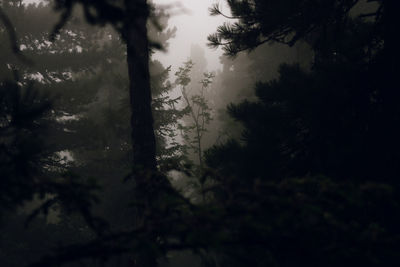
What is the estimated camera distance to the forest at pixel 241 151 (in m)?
2.32

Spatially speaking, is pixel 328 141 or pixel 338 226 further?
pixel 328 141

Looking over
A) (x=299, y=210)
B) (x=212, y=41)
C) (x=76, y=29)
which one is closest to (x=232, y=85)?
(x=76, y=29)

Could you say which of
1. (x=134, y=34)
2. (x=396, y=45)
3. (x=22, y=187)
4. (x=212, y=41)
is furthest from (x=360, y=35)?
(x=22, y=187)

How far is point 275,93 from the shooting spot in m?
7.21

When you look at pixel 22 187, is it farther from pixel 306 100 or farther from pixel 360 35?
pixel 360 35

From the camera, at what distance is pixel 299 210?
2.36m

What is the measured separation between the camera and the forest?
2318 mm

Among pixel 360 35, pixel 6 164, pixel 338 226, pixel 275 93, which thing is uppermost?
pixel 360 35

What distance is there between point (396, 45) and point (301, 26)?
1.82m

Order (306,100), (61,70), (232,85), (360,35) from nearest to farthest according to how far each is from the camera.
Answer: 1. (306,100)
2. (360,35)
3. (61,70)
4. (232,85)

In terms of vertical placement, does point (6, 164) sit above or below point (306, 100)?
below

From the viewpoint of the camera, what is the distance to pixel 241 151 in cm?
686

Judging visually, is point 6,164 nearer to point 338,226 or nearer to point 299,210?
point 299,210

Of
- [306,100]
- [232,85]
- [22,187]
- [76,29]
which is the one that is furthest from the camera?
[232,85]
